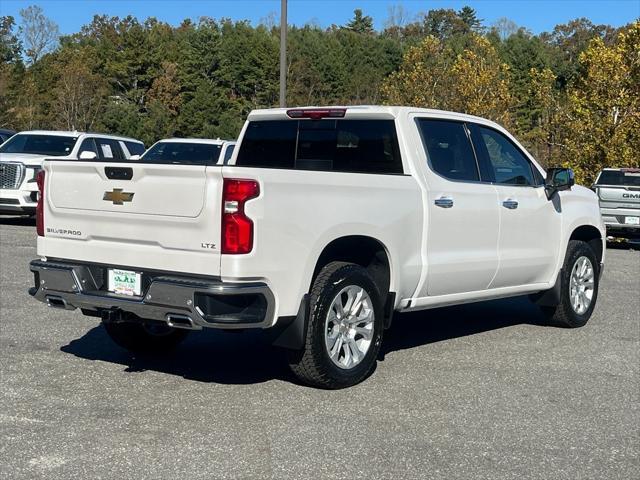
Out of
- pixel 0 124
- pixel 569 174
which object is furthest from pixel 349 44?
pixel 569 174

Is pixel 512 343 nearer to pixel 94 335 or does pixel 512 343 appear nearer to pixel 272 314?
pixel 272 314

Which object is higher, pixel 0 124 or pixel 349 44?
pixel 349 44

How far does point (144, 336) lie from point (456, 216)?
269 centimetres

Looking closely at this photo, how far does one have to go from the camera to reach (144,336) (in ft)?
22.5

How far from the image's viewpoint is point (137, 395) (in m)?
5.71

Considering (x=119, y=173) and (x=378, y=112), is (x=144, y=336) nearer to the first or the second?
(x=119, y=173)

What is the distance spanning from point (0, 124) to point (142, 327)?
5436cm

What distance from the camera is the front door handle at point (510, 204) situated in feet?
24.5

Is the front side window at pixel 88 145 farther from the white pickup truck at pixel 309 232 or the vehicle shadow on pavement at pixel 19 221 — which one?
the white pickup truck at pixel 309 232

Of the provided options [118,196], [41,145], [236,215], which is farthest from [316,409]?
[41,145]

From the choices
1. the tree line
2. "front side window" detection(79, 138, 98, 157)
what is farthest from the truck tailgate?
the tree line

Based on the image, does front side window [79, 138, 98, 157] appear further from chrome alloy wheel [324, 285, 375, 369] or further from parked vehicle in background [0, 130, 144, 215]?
chrome alloy wheel [324, 285, 375, 369]

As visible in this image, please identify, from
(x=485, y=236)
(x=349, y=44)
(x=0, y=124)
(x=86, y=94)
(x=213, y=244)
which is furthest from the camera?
(x=349, y=44)

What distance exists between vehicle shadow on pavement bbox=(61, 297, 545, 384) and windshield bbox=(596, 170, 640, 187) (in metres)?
10.6
